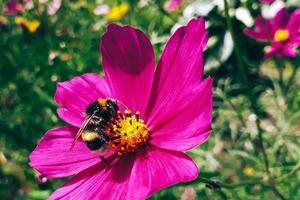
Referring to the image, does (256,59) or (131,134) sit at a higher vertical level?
(131,134)

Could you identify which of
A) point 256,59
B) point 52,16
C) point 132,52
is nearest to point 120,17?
point 52,16

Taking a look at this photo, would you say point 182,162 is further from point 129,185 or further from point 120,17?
point 120,17

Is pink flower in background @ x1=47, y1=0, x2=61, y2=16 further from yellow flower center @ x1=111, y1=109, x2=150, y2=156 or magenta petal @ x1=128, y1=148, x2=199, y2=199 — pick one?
magenta petal @ x1=128, y1=148, x2=199, y2=199

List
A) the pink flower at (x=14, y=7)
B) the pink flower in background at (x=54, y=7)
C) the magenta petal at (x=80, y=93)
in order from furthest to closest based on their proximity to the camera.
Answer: the pink flower at (x=14, y=7) → the pink flower in background at (x=54, y=7) → the magenta petal at (x=80, y=93)

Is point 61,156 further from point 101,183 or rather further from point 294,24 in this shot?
point 294,24

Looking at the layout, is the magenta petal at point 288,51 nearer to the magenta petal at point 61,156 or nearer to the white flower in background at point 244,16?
the white flower in background at point 244,16

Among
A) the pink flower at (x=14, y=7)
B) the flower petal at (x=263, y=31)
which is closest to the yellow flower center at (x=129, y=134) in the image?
the flower petal at (x=263, y=31)

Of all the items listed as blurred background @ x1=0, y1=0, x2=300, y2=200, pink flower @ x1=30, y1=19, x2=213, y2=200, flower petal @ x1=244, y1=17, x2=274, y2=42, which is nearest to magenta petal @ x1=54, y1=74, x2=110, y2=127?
pink flower @ x1=30, y1=19, x2=213, y2=200
